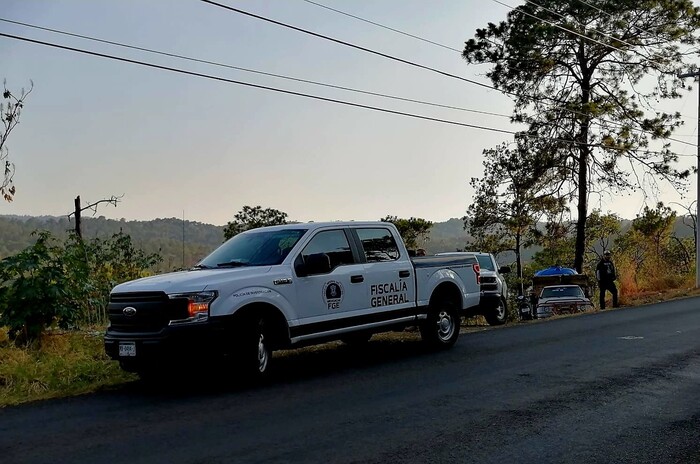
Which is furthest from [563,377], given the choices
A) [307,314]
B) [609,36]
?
[609,36]

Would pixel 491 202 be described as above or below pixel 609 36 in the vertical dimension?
below

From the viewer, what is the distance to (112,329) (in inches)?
361

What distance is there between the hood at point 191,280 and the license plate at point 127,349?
24.6 inches

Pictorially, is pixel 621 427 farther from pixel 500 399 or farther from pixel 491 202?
pixel 491 202

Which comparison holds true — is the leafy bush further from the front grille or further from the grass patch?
the front grille

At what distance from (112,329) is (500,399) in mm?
4578

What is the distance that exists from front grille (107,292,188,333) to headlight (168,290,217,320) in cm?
5

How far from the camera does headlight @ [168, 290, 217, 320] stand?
8672 mm

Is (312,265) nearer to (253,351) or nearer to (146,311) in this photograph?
(253,351)

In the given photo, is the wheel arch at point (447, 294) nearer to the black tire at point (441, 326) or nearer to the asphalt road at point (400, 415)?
the black tire at point (441, 326)

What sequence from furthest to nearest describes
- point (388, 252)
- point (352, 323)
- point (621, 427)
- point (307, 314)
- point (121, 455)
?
point (388, 252)
point (352, 323)
point (307, 314)
point (621, 427)
point (121, 455)

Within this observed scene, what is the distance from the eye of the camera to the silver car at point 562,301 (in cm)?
2578

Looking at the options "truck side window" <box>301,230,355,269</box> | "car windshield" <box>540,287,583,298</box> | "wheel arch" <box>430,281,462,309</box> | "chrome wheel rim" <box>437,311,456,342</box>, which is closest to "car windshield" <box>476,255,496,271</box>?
"car windshield" <box>540,287,583,298</box>

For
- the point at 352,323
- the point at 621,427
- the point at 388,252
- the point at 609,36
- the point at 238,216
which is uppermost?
the point at 609,36
